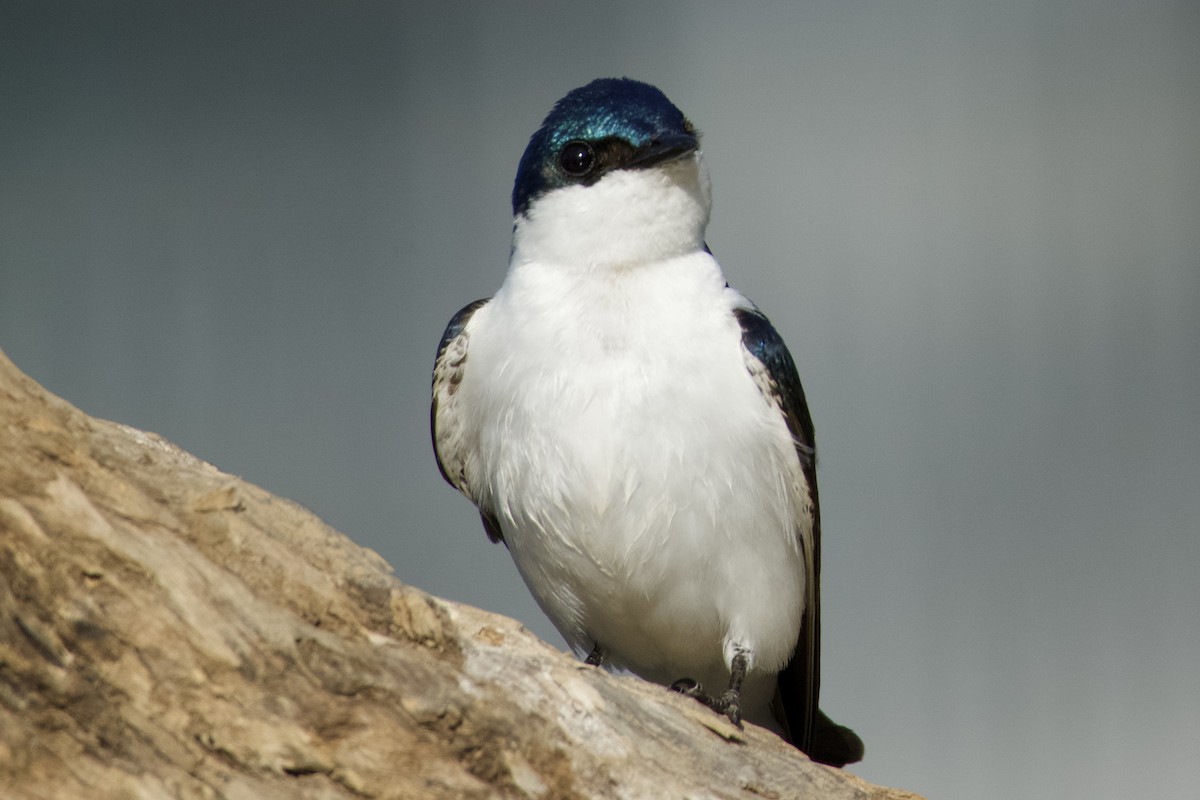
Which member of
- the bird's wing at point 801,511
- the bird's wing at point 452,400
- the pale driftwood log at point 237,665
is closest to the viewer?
the pale driftwood log at point 237,665

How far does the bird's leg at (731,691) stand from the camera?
2619 mm

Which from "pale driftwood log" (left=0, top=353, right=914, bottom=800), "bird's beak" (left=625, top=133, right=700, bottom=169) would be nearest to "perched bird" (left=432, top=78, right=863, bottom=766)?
"bird's beak" (left=625, top=133, right=700, bottom=169)

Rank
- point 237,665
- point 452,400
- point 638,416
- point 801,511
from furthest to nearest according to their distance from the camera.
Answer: point 452,400, point 801,511, point 638,416, point 237,665

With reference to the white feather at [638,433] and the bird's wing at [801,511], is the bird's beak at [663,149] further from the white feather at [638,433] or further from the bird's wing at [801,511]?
the bird's wing at [801,511]

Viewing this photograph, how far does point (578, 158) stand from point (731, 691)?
1159 millimetres

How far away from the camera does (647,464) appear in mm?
2660

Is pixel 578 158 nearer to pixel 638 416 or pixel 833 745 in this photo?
pixel 638 416

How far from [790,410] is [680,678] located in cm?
72

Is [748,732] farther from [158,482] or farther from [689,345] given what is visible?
[158,482]

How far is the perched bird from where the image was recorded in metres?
2.68

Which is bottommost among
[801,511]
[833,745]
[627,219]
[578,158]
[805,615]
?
[833,745]

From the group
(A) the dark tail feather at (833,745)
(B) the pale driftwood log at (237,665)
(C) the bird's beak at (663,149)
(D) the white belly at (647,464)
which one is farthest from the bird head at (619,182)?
(A) the dark tail feather at (833,745)

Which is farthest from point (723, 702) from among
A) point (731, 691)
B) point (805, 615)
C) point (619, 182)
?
point (619, 182)

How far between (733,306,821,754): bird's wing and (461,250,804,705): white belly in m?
0.04
